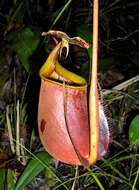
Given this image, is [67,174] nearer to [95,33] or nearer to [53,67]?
[53,67]

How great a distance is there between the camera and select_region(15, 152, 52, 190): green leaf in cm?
116

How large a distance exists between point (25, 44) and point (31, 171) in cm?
77

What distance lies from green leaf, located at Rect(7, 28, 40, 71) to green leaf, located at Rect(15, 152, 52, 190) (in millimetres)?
524

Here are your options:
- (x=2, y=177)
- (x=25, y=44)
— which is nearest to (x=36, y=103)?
(x=25, y=44)

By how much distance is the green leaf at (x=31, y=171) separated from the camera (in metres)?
1.16

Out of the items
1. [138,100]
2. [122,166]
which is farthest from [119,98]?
[122,166]

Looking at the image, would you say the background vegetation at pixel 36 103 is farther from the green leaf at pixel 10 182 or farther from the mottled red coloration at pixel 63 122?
the mottled red coloration at pixel 63 122

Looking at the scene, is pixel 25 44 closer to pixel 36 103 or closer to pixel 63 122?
pixel 36 103

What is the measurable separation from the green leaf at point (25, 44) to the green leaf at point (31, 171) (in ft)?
1.72

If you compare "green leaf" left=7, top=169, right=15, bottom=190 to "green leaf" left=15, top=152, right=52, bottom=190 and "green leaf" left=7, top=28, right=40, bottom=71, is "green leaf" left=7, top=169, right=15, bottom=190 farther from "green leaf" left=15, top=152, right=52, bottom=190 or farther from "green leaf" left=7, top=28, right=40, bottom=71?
"green leaf" left=7, top=28, right=40, bottom=71

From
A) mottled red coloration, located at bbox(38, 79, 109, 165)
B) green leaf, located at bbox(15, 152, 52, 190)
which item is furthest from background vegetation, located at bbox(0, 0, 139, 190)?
mottled red coloration, located at bbox(38, 79, 109, 165)

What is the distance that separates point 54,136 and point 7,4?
217 centimetres

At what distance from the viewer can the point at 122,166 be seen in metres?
1.64

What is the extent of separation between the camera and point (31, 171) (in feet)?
3.92
